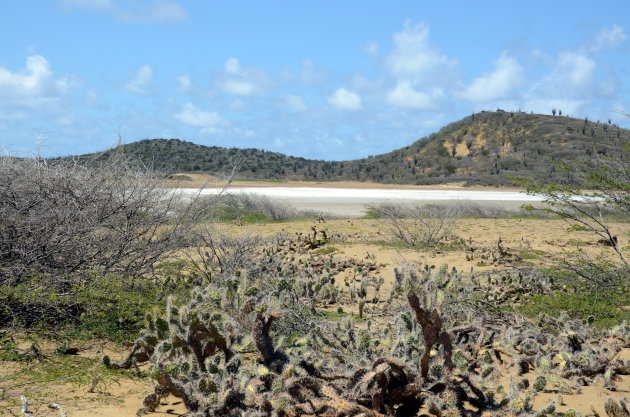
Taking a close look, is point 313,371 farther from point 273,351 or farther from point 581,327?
point 581,327

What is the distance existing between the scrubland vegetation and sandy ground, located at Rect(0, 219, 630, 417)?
41 mm

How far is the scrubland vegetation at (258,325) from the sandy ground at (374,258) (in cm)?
4

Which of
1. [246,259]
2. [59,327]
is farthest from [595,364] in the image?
[246,259]

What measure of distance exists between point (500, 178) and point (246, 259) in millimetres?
42851

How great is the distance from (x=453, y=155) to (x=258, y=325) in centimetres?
5832

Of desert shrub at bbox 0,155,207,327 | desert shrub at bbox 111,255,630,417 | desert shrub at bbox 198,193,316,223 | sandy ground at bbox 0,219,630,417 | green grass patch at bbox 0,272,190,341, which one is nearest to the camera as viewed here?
desert shrub at bbox 111,255,630,417

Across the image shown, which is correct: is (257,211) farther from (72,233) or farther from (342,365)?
(342,365)

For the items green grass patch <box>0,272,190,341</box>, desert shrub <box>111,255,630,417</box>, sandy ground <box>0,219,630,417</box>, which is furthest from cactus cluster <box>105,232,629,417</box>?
green grass patch <box>0,272,190,341</box>

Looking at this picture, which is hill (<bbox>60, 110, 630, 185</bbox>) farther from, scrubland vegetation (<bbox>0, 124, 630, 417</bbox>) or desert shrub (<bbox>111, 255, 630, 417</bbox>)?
desert shrub (<bbox>111, 255, 630, 417</bbox>)

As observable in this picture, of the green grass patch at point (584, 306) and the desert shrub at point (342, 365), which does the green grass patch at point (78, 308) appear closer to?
the desert shrub at point (342, 365)

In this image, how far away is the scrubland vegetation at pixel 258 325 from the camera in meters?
3.21

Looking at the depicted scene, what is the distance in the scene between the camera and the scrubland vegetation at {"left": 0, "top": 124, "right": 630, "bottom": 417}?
3.21 meters

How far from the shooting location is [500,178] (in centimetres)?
4753

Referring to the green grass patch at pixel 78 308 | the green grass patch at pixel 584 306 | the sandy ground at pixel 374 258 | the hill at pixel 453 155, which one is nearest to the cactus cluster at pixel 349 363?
the sandy ground at pixel 374 258
